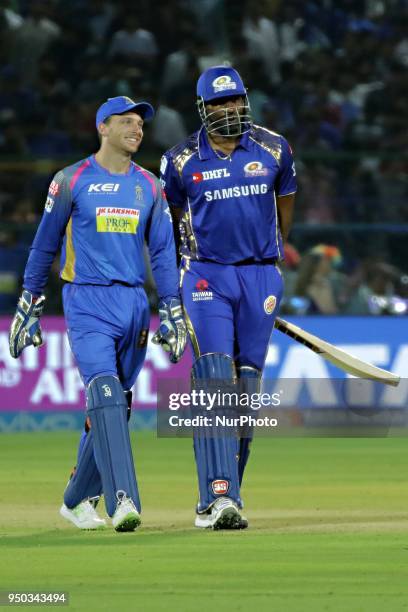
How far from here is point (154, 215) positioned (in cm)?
854

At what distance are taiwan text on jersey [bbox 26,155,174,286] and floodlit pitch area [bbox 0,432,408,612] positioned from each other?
1376mm

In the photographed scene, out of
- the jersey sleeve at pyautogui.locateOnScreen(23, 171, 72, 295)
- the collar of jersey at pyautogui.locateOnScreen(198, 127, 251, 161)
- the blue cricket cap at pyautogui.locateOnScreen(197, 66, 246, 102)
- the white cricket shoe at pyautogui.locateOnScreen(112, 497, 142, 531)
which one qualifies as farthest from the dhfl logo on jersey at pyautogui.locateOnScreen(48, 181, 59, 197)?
the white cricket shoe at pyautogui.locateOnScreen(112, 497, 142, 531)

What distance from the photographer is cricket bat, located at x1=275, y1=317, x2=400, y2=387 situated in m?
9.60

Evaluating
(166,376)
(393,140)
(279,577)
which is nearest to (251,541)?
(279,577)

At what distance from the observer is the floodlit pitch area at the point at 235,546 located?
20.9 ft

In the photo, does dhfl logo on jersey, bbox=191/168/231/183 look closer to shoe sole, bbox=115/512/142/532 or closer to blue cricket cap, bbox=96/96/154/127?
blue cricket cap, bbox=96/96/154/127

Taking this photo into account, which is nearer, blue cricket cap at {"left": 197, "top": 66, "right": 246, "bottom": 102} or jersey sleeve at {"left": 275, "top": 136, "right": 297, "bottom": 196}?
blue cricket cap at {"left": 197, "top": 66, "right": 246, "bottom": 102}

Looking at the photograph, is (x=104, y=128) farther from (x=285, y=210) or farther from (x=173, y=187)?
(x=285, y=210)

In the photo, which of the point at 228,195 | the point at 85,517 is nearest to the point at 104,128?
the point at 228,195

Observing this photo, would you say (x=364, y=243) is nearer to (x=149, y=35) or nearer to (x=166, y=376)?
(x=166, y=376)

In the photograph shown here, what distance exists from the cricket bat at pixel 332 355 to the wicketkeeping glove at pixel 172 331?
0.94 metres

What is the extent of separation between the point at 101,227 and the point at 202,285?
2.48ft

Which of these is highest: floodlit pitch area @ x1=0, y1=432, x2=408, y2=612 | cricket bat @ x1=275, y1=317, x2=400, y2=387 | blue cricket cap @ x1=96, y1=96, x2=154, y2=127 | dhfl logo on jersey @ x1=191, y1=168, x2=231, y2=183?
blue cricket cap @ x1=96, y1=96, x2=154, y2=127

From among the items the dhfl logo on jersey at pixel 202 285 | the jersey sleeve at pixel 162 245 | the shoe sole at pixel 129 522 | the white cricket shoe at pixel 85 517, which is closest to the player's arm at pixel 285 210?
the dhfl logo on jersey at pixel 202 285
